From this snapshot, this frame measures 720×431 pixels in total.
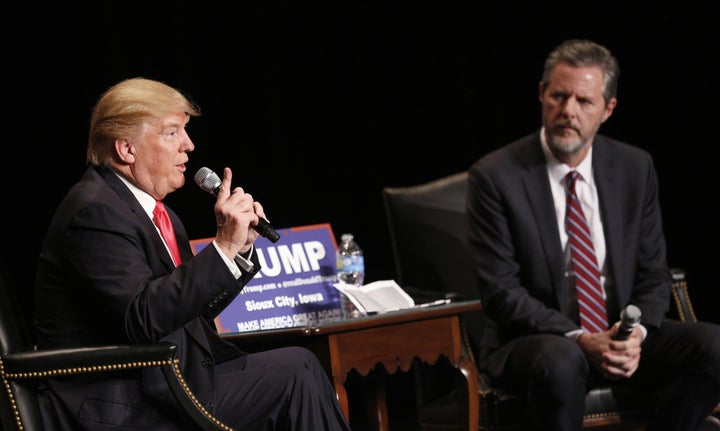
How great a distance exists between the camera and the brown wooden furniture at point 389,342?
2844 millimetres

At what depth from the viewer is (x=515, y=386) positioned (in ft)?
10.2

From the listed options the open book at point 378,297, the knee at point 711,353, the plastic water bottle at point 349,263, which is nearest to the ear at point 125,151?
the open book at point 378,297

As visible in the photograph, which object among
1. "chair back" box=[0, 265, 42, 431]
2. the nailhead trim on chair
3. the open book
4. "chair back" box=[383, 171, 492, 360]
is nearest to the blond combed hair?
"chair back" box=[0, 265, 42, 431]

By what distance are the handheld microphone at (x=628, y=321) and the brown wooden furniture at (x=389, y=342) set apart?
433 mm

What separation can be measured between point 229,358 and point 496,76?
89.0 inches

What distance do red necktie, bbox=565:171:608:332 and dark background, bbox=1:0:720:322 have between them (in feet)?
3.87

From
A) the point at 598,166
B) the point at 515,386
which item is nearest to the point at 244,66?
the point at 598,166

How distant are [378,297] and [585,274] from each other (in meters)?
0.69

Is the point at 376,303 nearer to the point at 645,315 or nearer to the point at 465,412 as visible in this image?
the point at 465,412

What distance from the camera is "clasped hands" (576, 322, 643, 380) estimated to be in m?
3.01

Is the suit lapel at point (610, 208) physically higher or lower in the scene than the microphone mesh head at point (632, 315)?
higher

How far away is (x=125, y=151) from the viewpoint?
99.4 inches

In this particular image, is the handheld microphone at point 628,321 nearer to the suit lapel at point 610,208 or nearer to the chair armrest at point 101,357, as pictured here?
the suit lapel at point 610,208

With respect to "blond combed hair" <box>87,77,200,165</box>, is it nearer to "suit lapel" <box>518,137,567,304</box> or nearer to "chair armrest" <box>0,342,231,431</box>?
"chair armrest" <box>0,342,231,431</box>
